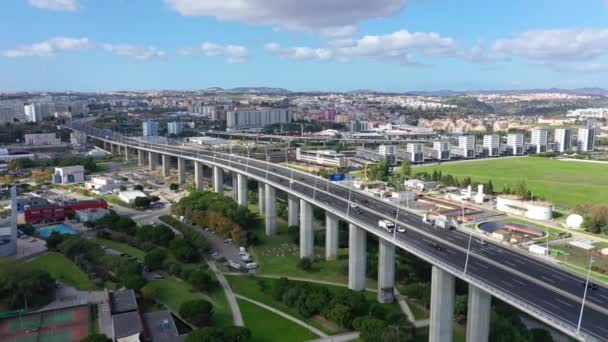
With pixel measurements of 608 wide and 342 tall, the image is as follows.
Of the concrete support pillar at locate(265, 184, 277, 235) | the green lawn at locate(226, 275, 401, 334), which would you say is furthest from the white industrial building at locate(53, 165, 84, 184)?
the green lawn at locate(226, 275, 401, 334)

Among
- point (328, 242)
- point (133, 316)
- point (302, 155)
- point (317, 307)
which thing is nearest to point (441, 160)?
point (302, 155)

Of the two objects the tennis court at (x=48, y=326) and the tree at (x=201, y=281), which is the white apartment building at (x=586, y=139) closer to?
the tree at (x=201, y=281)

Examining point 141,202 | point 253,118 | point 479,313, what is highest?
point 253,118

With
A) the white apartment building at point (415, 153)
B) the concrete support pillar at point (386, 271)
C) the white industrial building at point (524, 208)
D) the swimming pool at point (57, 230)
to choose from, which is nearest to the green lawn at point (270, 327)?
the concrete support pillar at point (386, 271)

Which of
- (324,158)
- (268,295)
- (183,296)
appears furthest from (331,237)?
(324,158)

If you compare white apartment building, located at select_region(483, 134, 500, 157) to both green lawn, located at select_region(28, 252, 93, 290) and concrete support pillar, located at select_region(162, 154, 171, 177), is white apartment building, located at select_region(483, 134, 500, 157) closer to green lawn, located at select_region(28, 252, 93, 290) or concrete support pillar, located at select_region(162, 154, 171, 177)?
concrete support pillar, located at select_region(162, 154, 171, 177)

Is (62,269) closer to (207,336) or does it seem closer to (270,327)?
(207,336)
